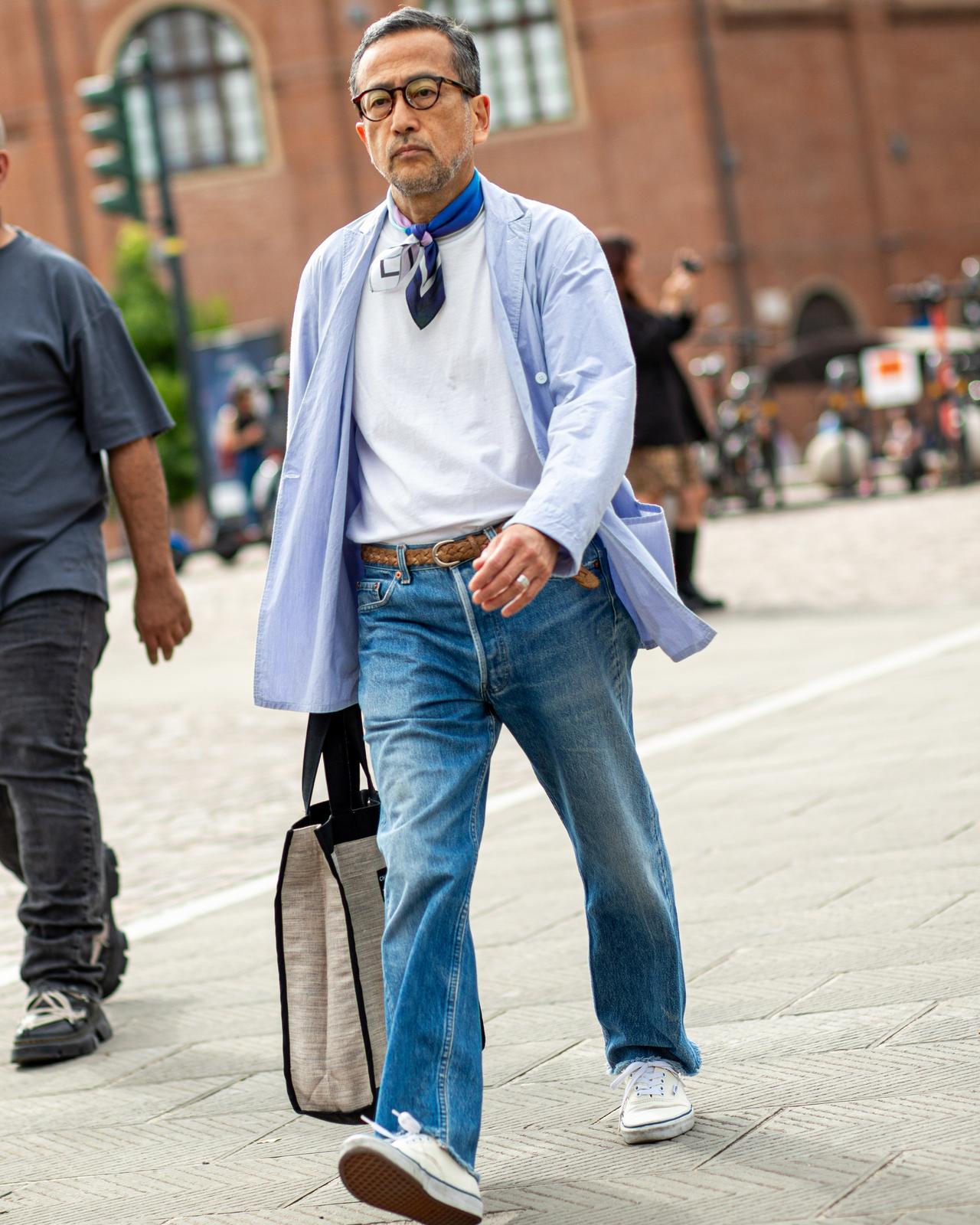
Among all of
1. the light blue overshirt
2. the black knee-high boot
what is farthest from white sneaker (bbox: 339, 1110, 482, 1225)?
the black knee-high boot

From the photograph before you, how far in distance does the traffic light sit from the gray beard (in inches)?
597

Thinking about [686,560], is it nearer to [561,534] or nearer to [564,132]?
[561,534]

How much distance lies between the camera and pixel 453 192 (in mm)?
3238

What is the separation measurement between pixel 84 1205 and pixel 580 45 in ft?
128

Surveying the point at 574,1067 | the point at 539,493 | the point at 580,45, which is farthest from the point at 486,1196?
the point at 580,45

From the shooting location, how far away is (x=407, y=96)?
10.3 ft

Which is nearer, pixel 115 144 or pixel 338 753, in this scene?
pixel 338 753

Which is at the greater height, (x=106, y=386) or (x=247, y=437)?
(x=106, y=386)

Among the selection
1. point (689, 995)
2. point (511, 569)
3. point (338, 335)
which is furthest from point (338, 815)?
point (689, 995)

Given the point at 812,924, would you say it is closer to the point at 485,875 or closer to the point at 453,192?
the point at 485,875

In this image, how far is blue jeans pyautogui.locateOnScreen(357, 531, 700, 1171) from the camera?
2.97 m

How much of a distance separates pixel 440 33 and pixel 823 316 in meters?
39.6

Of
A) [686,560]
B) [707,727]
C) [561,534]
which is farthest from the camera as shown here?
[686,560]

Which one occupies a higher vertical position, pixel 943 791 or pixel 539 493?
pixel 539 493
